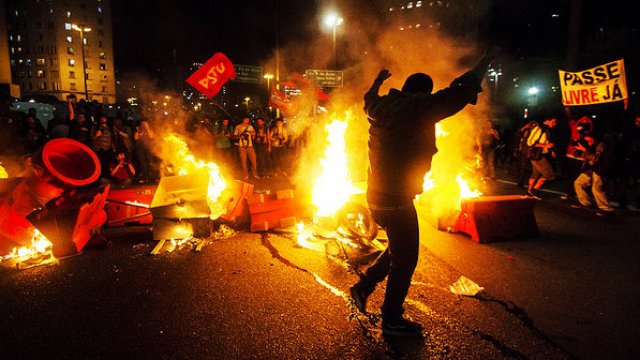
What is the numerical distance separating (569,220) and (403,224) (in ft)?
17.9

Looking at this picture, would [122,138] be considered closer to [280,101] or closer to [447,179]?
[280,101]

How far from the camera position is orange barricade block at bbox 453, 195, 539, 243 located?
214 inches

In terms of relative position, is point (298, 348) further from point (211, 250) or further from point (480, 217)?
point (480, 217)

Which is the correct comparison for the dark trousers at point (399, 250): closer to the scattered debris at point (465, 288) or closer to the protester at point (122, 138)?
→ the scattered debris at point (465, 288)

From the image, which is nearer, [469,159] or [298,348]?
[298,348]

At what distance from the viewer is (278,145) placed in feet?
40.8

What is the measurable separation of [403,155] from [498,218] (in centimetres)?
347

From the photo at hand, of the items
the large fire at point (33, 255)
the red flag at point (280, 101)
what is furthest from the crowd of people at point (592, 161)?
the red flag at point (280, 101)

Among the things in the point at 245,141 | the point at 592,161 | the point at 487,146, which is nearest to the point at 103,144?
the point at 245,141

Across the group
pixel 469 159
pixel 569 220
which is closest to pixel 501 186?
pixel 469 159

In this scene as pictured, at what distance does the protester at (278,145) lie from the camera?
1241 cm

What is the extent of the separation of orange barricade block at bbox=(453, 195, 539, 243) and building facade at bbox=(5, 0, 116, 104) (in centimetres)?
8687

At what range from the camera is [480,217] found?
17.9 feet

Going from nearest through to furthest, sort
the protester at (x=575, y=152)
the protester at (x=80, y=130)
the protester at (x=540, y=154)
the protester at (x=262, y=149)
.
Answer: the protester at (x=575, y=152) → the protester at (x=540, y=154) → the protester at (x=80, y=130) → the protester at (x=262, y=149)
